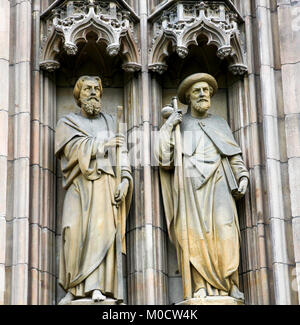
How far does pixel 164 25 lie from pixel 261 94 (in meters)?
1.50

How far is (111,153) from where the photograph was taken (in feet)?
55.8

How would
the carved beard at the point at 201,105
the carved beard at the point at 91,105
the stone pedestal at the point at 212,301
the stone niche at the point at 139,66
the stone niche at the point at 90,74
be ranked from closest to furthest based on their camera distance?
the stone pedestal at the point at 212,301 → the stone niche at the point at 139,66 → the carved beard at the point at 91,105 → the carved beard at the point at 201,105 → the stone niche at the point at 90,74

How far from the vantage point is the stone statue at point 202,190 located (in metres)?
16.6

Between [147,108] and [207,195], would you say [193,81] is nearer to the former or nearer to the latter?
[147,108]

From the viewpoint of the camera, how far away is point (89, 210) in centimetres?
1667

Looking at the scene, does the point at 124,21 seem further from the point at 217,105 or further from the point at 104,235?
the point at 104,235

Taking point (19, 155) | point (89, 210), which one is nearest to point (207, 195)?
point (89, 210)

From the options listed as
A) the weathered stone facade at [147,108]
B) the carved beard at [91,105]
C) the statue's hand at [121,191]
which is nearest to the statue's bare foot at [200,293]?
the weathered stone facade at [147,108]

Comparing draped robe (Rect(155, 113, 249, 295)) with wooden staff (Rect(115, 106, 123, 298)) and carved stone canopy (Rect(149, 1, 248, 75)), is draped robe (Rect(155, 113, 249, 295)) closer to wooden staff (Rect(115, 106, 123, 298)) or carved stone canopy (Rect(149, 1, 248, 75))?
wooden staff (Rect(115, 106, 123, 298))

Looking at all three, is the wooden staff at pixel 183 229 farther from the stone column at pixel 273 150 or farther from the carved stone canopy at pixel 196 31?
the carved stone canopy at pixel 196 31

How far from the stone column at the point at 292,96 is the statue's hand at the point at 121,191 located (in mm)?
1964

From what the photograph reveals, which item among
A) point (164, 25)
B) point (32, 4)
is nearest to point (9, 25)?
point (32, 4)

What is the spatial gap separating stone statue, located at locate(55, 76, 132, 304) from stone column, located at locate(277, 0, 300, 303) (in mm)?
1970

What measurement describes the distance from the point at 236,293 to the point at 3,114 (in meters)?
3.49
